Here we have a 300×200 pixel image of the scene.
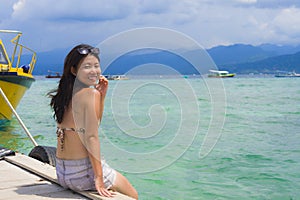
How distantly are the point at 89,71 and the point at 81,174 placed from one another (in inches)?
29.2

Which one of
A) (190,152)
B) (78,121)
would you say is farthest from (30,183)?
(190,152)

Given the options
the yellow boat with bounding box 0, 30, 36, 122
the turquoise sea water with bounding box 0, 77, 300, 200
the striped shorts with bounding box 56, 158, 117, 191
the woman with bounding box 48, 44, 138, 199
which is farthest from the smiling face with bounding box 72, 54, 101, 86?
the yellow boat with bounding box 0, 30, 36, 122

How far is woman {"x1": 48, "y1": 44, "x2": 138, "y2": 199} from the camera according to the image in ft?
8.89

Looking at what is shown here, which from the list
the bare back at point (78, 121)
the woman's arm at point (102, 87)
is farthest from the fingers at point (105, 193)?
the woman's arm at point (102, 87)

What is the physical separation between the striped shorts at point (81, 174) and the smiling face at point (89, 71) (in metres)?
0.55

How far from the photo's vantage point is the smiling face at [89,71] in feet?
9.09

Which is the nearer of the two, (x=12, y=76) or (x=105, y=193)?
(x=105, y=193)

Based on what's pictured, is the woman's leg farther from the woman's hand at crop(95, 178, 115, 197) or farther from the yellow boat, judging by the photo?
the yellow boat

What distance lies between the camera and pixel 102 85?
2838 millimetres

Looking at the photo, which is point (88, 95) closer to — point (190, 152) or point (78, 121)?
point (78, 121)

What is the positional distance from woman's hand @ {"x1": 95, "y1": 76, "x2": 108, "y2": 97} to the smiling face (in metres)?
0.04

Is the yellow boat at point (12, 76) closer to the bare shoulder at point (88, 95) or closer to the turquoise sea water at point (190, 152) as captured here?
the turquoise sea water at point (190, 152)

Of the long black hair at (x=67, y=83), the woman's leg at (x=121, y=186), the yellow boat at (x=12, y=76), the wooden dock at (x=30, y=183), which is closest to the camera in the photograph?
the long black hair at (x=67, y=83)

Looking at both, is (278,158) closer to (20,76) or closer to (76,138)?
(76,138)
